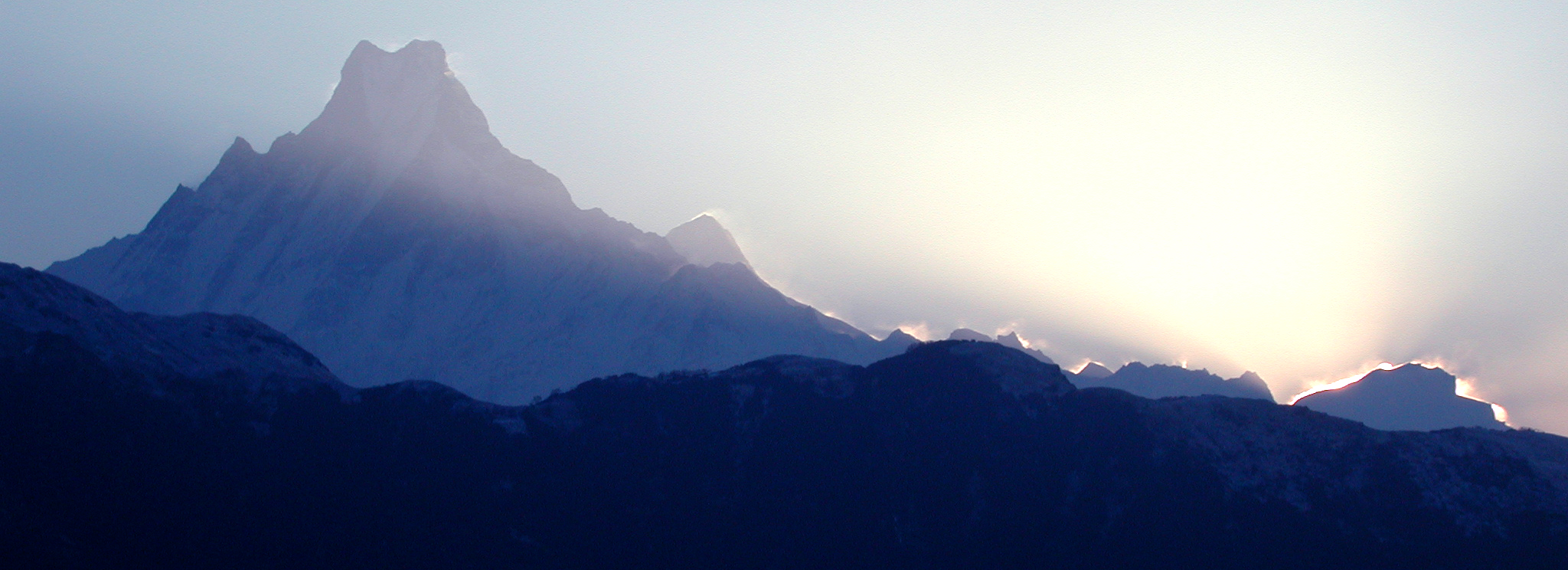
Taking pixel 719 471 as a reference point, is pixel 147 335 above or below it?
above

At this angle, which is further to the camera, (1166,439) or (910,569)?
(1166,439)

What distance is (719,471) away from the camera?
146m

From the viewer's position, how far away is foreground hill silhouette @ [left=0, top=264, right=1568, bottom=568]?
129m

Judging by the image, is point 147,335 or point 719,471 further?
point 147,335

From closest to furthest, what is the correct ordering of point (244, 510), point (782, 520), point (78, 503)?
1. point (78, 503)
2. point (244, 510)
3. point (782, 520)

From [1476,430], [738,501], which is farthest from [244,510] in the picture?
[1476,430]

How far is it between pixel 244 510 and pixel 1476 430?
395 feet

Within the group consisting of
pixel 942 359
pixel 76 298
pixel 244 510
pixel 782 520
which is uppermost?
pixel 942 359

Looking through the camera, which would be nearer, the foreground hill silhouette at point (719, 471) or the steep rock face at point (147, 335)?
the foreground hill silhouette at point (719, 471)

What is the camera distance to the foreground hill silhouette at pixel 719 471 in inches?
5094

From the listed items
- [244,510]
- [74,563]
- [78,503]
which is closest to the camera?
[74,563]

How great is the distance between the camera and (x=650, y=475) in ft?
477

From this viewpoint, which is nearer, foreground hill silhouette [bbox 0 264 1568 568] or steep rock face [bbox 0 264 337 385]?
foreground hill silhouette [bbox 0 264 1568 568]

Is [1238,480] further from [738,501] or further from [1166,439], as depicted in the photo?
[738,501]
